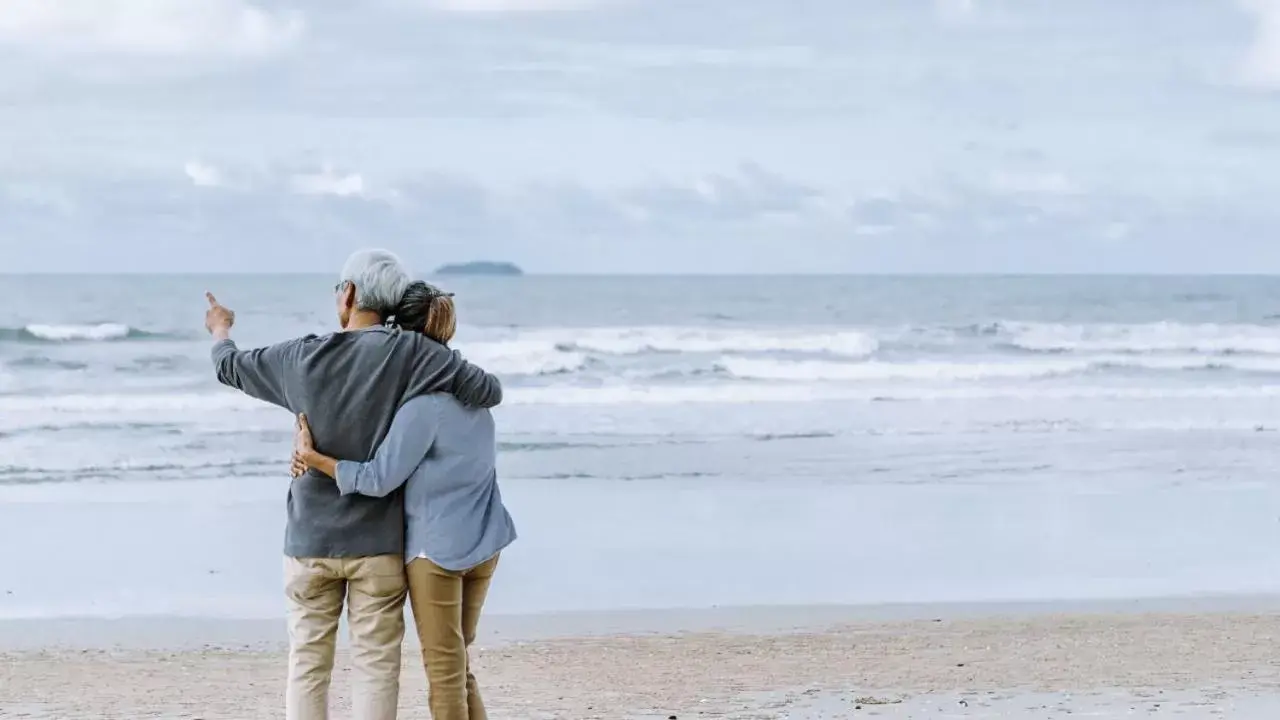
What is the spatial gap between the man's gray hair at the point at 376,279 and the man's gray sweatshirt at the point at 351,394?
70 mm

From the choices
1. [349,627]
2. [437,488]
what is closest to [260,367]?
[437,488]

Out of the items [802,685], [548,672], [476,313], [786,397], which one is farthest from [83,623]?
[476,313]

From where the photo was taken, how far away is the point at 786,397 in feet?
72.6

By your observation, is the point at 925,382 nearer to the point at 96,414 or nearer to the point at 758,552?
the point at 96,414

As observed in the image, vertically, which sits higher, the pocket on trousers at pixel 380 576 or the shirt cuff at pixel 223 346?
the shirt cuff at pixel 223 346

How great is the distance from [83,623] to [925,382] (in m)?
19.3

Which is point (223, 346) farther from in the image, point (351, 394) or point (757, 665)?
point (757, 665)

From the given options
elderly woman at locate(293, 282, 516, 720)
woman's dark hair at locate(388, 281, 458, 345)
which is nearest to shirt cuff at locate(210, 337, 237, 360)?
elderly woman at locate(293, 282, 516, 720)

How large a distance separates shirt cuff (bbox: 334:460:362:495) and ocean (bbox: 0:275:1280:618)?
13.1ft

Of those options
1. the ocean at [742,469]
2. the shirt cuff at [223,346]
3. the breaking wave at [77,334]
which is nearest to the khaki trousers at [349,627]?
the shirt cuff at [223,346]

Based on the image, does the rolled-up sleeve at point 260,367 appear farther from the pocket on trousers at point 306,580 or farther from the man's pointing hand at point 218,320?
the pocket on trousers at point 306,580

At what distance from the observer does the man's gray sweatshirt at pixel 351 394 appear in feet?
12.0

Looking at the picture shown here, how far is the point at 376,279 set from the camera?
3.70 m

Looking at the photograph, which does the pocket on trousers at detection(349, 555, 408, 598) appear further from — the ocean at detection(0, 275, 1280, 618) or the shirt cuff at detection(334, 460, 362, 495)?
the ocean at detection(0, 275, 1280, 618)
